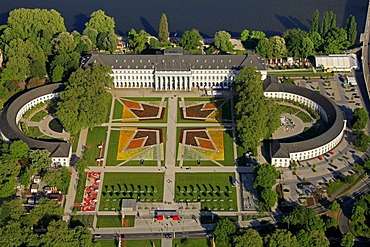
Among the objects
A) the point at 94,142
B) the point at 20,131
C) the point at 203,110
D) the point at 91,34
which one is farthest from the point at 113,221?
the point at 91,34

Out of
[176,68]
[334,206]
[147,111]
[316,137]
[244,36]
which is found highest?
[244,36]

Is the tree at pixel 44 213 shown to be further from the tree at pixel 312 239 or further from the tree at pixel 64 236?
the tree at pixel 312 239

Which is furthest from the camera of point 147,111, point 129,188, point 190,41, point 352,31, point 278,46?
point 352,31

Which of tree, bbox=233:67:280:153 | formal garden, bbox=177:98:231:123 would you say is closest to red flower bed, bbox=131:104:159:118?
formal garden, bbox=177:98:231:123

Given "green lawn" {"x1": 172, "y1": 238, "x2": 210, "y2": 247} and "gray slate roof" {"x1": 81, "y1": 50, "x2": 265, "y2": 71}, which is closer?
"green lawn" {"x1": 172, "y1": 238, "x2": 210, "y2": 247}

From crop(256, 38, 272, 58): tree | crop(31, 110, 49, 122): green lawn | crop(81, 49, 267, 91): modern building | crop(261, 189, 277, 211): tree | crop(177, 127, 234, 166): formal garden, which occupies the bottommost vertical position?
crop(261, 189, 277, 211): tree

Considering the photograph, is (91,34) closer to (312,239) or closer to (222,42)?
(222,42)

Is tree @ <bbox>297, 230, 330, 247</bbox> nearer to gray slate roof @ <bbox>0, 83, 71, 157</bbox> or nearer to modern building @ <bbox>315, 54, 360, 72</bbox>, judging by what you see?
gray slate roof @ <bbox>0, 83, 71, 157</bbox>
